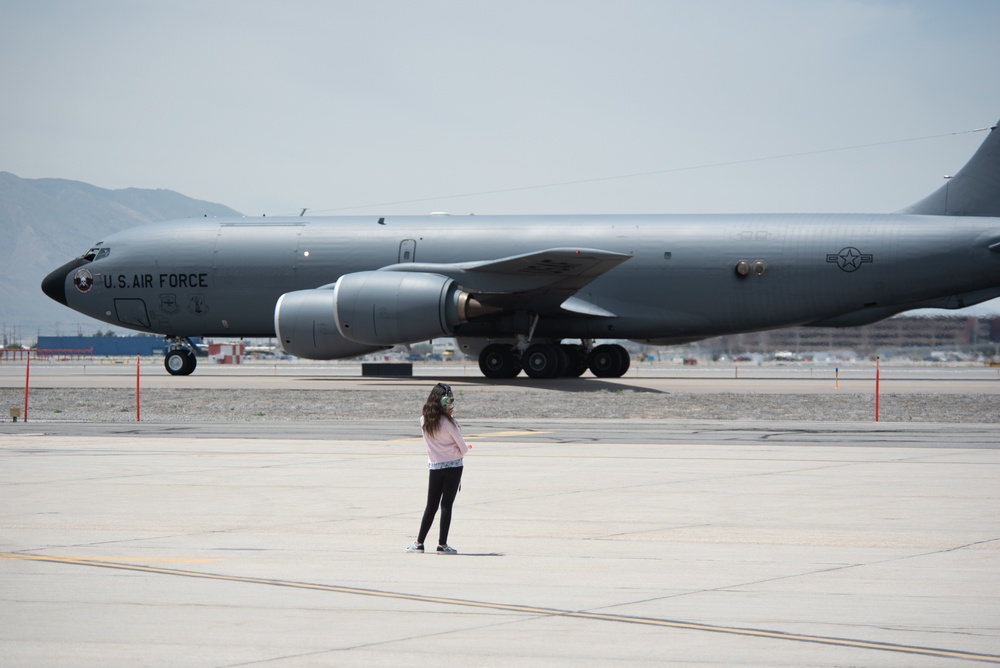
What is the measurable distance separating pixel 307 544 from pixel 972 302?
92.8 feet

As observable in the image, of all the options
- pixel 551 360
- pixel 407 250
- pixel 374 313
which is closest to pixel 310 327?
pixel 374 313

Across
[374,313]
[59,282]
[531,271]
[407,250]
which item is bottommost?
[374,313]

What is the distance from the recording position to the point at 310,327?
32.8 meters

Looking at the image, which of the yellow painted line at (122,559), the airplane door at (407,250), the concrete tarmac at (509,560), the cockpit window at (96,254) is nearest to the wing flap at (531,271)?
the airplane door at (407,250)

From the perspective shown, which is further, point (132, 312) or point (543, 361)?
point (132, 312)

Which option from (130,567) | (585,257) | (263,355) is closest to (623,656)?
(130,567)

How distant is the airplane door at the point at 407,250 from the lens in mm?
35250

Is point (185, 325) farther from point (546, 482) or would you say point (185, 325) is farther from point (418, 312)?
point (546, 482)

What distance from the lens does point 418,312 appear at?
3166 centimetres

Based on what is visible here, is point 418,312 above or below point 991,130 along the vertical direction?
below

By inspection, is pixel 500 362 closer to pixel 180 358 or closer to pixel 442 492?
pixel 180 358

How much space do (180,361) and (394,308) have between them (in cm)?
1129

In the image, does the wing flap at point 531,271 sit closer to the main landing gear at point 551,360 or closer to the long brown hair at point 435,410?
the main landing gear at point 551,360

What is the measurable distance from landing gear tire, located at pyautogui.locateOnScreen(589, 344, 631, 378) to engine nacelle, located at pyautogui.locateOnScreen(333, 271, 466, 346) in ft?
22.1
